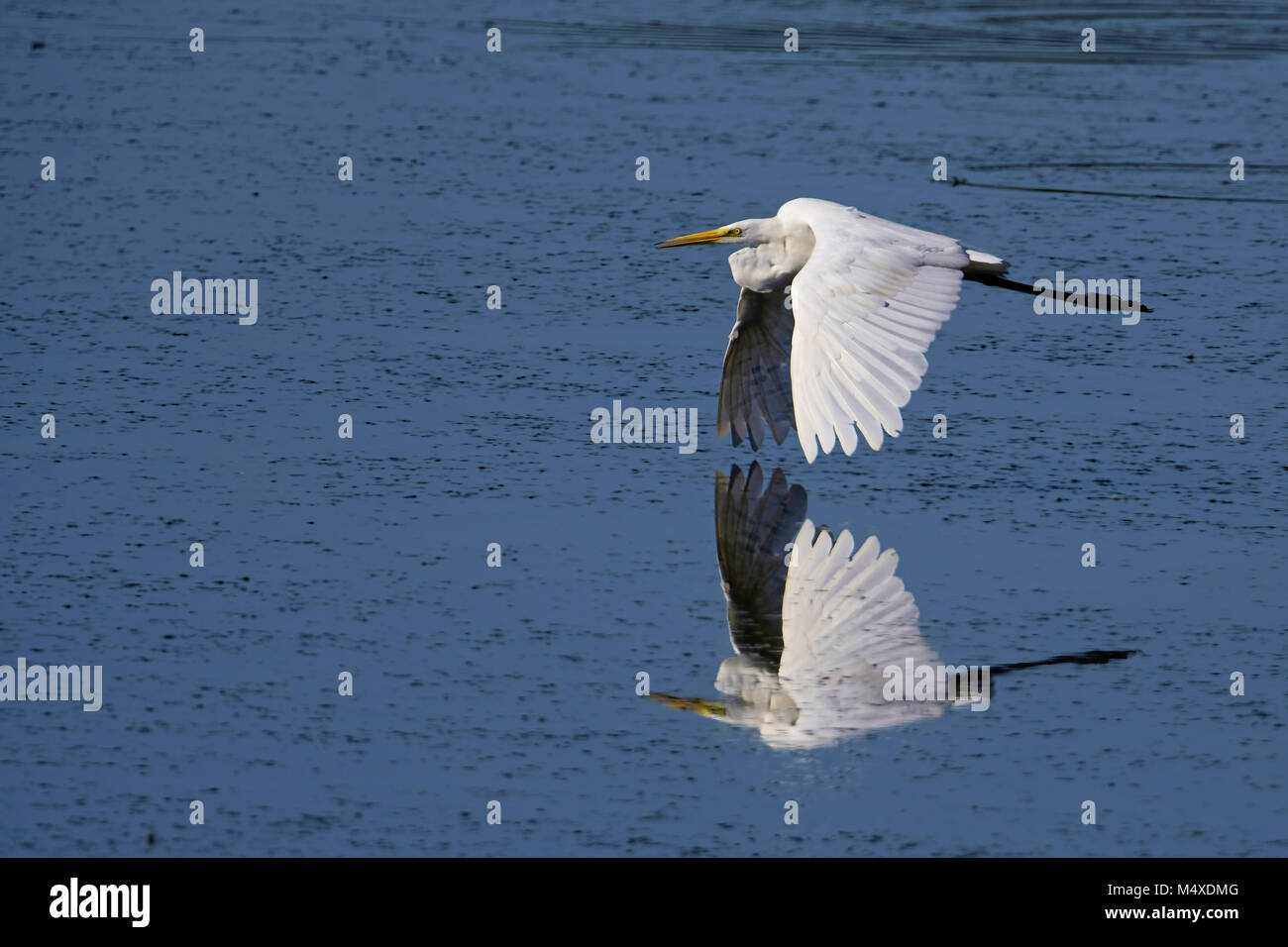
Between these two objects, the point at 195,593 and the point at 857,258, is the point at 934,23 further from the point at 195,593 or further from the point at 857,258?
the point at 195,593

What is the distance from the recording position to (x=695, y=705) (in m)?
5.53

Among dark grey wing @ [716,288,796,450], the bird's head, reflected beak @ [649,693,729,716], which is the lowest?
reflected beak @ [649,693,729,716]

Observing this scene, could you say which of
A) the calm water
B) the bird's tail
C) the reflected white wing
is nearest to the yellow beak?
the calm water

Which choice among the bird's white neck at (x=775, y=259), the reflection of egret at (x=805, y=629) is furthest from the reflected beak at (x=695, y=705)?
the bird's white neck at (x=775, y=259)

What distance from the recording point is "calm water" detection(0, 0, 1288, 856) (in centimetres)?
505

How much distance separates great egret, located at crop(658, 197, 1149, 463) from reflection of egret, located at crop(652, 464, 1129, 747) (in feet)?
1.16

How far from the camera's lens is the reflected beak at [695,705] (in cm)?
549

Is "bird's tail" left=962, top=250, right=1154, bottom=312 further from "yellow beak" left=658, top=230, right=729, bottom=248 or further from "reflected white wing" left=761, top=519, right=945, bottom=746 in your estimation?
"reflected white wing" left=761, top=519, right=945, bottom=746

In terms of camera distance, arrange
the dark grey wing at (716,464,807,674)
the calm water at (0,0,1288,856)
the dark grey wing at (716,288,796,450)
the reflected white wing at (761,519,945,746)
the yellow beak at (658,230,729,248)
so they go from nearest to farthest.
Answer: the calm water at (0,0,1288,856), the reflected white wing at (761,519,945,746), the dark grey wing at (716,464,807,674), the dark grey wing at (716,288,796,450), the yellow beak at (658,230,729,248)

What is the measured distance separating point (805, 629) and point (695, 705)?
0.69 m

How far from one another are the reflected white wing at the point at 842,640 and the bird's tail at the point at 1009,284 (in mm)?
1567

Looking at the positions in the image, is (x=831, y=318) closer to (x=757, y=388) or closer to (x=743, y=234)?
(x=757, y=388)

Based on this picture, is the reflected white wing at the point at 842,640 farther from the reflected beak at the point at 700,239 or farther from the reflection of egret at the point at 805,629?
the reflected beak at the point at 700,239

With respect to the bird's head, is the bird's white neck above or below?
below
